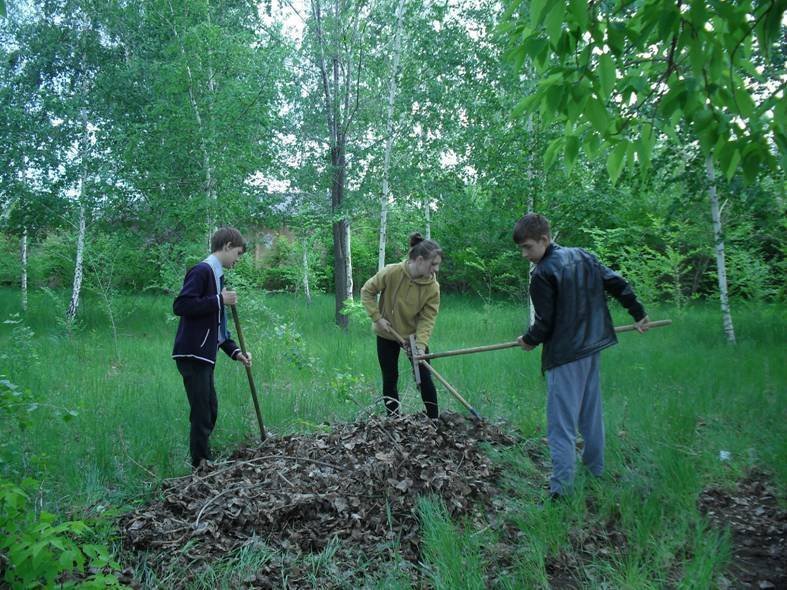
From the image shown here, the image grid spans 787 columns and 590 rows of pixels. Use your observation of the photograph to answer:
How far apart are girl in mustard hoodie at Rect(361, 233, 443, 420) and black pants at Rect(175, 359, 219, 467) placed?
1.53 meters

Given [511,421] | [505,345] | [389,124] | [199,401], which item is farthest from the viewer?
[389,124]

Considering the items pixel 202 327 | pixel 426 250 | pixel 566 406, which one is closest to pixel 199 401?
pixel 202 327

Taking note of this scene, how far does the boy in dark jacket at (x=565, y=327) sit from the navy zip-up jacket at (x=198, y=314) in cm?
219

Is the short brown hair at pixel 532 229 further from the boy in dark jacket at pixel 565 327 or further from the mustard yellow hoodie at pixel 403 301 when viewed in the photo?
the mustard yellow hoodie at pixel 403 301

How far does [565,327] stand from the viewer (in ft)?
13.1

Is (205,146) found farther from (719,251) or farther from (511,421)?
(719,251)

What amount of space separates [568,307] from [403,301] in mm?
1838

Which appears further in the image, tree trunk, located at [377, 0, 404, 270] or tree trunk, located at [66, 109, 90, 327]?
tree trunk, located at [66, 109, 90, 327]

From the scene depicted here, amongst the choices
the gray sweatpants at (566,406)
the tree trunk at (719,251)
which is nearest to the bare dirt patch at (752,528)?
the gray sweatpants at (566,406)

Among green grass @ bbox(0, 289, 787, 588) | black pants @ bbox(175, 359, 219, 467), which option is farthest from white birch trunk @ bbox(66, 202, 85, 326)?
black pants @ bbox(175, 359, 219, 467)

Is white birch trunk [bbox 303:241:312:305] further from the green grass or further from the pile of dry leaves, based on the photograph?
the pile of dry leaves

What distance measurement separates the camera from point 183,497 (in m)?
4.01

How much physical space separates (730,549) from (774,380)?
3.74 m

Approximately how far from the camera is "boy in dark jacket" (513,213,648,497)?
3.99 metres
